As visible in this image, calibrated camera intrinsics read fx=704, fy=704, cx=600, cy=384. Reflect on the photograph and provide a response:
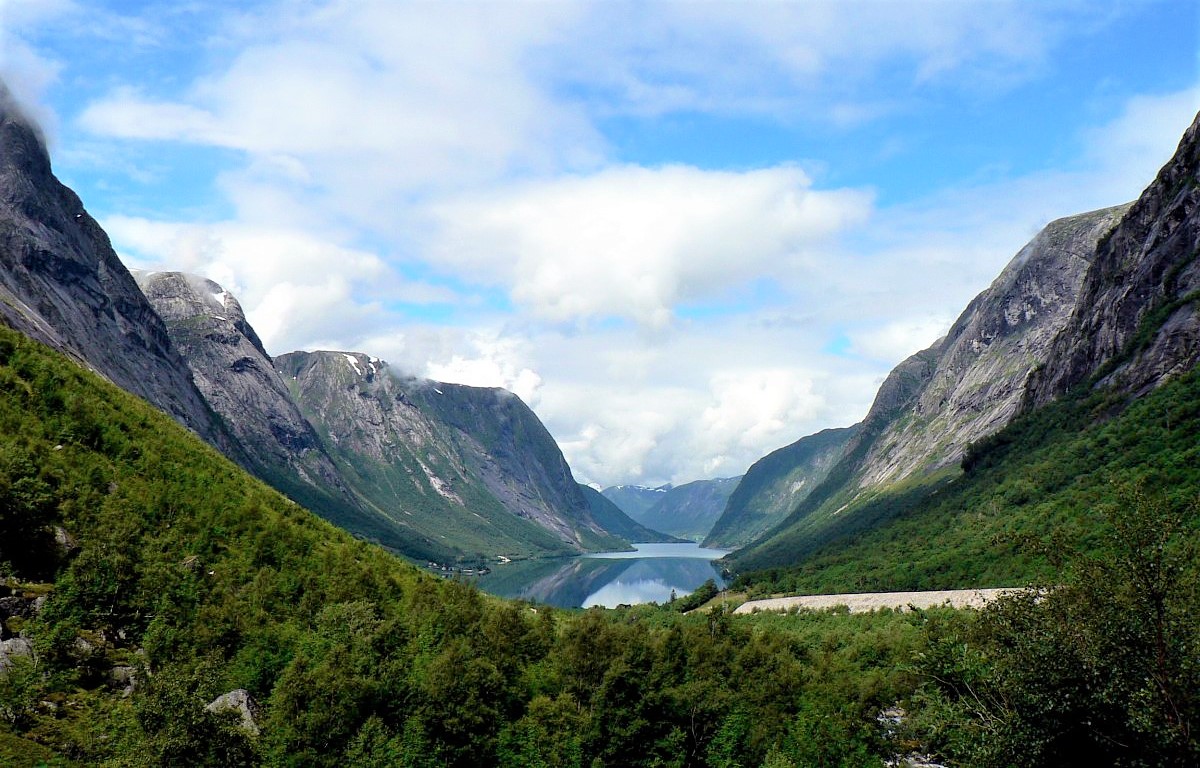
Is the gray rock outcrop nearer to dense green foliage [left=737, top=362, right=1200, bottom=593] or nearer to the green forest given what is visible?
the green forest

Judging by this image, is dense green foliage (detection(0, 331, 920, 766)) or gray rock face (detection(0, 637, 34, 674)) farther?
dense green foliage (detection(0, 331, 920, 766))

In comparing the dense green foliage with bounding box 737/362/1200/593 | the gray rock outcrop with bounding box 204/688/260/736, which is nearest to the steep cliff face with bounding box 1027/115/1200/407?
the dense green foliage with bounding box 737/362/1200/593

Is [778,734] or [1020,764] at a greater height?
[1020,764]

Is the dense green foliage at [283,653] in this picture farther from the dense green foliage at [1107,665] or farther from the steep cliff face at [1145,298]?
the steep cliff face at [1145,298]

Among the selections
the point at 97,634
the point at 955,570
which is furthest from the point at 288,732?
the point at 955,570

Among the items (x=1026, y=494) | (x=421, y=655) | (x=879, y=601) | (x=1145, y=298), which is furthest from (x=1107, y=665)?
(x=1145, y=298)

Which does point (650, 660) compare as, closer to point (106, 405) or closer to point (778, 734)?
point (778, 734)

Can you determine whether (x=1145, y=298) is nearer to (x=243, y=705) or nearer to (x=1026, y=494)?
(x=1026, y=494)
